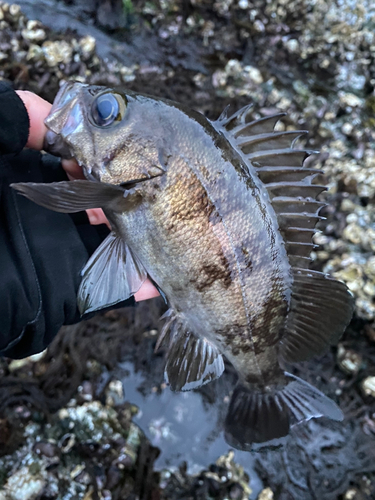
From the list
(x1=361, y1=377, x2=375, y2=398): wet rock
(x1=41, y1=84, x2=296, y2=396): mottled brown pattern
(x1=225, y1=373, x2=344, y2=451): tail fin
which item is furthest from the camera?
(x1=361, y1=377, x2=375, y2=398): wet rock

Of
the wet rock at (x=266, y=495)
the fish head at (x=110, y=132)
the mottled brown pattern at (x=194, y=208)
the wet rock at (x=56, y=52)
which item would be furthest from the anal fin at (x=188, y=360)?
the wet rock at (x=56, y=52)

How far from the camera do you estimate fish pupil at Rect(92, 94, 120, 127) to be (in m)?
1.68

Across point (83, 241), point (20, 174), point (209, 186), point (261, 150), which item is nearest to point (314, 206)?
point (261, 150)

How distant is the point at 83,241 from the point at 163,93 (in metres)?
2.38

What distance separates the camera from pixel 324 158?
3.90m

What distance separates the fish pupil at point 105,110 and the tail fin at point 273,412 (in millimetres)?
1819

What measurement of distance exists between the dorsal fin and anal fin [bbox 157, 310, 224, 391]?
0.80 meters

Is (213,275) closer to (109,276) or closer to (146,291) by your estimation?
(109,276)

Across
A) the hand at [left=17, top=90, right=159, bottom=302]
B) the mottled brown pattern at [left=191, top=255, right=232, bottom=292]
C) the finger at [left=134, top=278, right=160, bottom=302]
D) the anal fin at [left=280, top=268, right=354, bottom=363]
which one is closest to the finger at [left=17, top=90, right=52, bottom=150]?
the hand at [left=17, top=90, right=159, bottom=302]

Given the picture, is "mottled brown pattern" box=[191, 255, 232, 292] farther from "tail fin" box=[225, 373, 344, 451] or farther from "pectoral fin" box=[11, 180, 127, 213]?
"tail fin" box=[225, 373, 344, 451]

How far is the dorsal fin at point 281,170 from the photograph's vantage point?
1.76 meters

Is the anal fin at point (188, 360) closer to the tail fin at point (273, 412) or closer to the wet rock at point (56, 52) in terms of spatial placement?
the tail fin at point (273, 412)

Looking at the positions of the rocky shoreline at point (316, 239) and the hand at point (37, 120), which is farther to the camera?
the rocky shoreline at point (316, 239)

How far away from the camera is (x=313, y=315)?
76.2 inches
